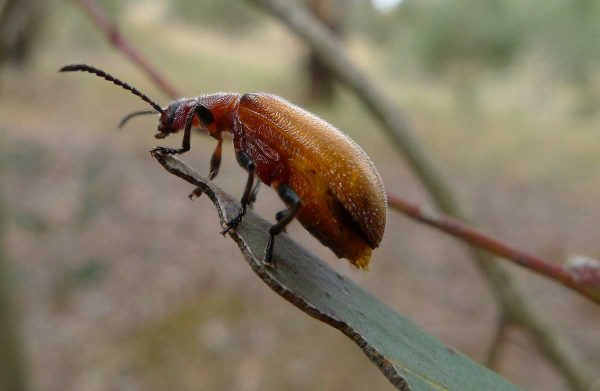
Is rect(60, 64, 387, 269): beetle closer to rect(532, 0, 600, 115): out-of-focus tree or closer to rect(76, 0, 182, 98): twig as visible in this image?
rect(76, 0, 182, 98): twig

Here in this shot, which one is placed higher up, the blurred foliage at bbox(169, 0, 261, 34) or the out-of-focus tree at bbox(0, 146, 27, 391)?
the blurred foliage at bbox(169, 0, 261, 34)

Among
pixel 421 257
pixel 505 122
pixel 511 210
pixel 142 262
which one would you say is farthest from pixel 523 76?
pixel 142 262

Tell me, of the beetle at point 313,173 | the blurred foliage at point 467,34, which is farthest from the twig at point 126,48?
the blurred foliage at point 467,34

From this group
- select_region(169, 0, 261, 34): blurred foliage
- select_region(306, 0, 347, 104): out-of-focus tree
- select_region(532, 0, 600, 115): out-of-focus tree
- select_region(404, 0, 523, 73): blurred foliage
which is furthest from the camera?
select_region(169, 0, 261, 34): blurred foliage

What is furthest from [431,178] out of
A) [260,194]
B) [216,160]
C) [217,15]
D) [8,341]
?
[217,15]

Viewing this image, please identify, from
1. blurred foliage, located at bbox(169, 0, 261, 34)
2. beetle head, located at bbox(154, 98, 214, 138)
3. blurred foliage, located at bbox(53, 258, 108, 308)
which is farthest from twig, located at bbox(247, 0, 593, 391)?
blurred foliage, located at bbox(169, 0, 261, 34)

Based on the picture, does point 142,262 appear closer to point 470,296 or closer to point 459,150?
point 470,296

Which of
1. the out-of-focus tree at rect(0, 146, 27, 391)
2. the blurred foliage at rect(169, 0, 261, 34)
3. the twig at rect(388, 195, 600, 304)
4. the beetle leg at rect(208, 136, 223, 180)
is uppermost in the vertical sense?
the blurred foliage at rect(169, 0, 261, 34)
